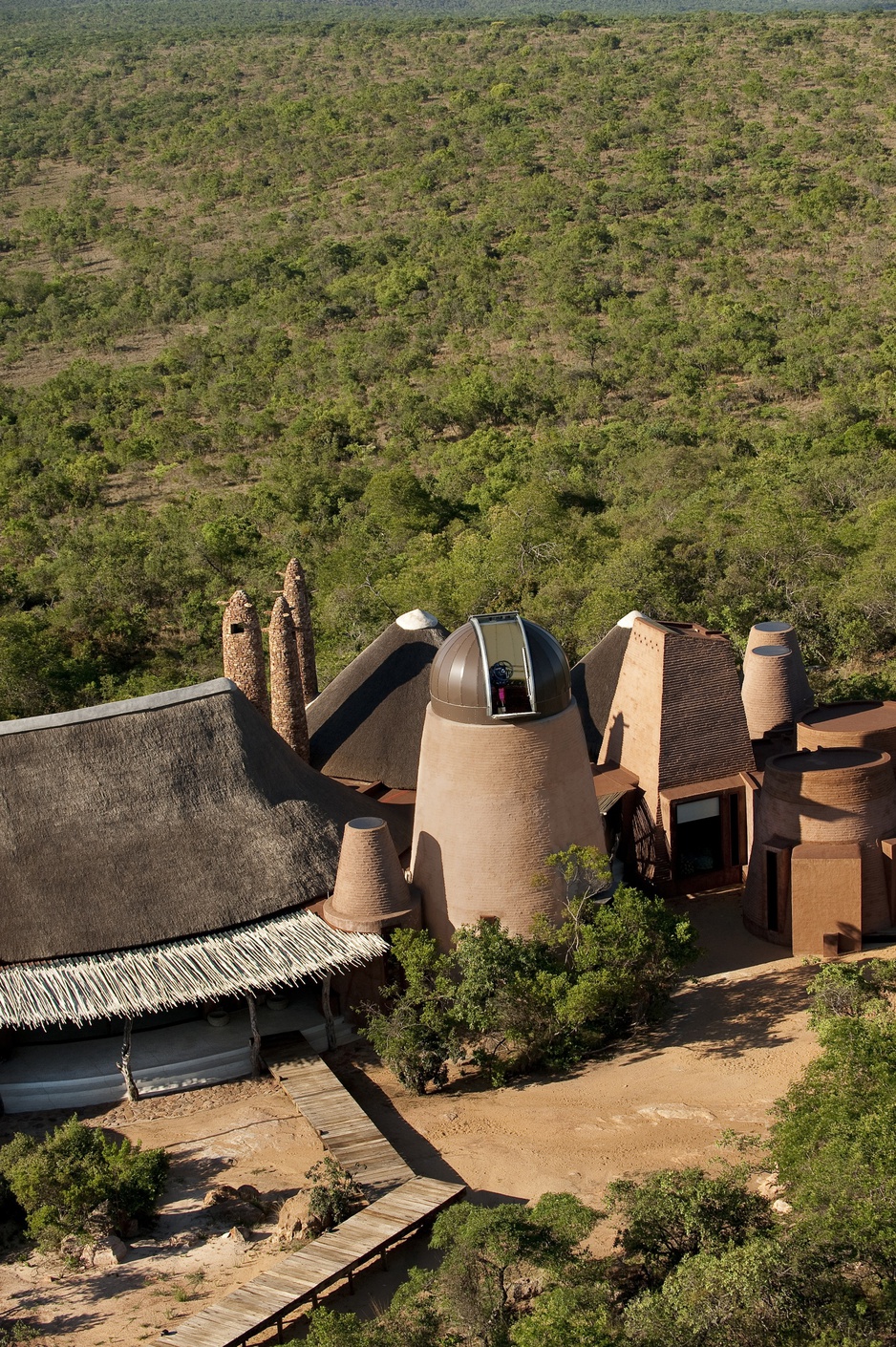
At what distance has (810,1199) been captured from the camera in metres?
11.7

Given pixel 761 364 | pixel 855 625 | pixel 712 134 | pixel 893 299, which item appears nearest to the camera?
pixel 855 625

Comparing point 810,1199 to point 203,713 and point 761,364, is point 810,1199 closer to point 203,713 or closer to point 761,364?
point 203,713

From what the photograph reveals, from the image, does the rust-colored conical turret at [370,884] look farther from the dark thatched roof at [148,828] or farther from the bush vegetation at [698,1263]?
the bush vegetation at [698,1263]

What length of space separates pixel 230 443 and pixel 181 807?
1215 inches

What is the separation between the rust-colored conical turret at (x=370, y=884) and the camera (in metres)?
16.1

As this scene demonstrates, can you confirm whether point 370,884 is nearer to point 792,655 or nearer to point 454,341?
point 792,655

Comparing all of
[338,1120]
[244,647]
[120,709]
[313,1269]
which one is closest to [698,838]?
[244,647]

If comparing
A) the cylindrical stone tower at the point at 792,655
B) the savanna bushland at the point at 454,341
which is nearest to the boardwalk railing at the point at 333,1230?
the cylindrical stone tower at the point at 792,655

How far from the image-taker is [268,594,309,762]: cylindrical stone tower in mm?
19094

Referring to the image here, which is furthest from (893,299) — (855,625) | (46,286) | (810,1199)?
(810,1199)

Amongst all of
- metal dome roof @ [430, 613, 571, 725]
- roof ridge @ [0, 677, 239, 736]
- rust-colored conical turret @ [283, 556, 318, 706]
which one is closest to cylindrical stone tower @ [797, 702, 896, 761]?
metal dome roof @ [430, 613, 571, 725]

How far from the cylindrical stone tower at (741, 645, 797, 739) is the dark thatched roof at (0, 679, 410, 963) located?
7.05 meters

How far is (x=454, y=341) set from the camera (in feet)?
171

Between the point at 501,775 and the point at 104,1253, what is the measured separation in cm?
626
